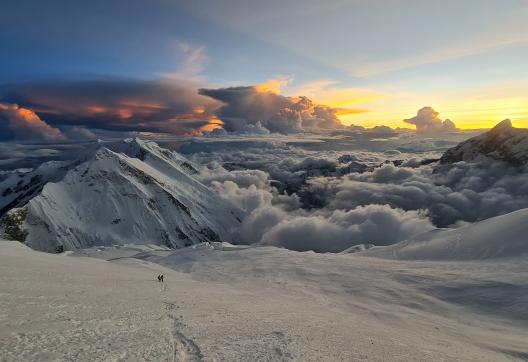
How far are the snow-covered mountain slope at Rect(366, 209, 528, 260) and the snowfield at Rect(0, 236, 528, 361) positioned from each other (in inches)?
225

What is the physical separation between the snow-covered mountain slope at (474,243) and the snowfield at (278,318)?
571cm

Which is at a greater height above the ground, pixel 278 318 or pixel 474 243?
pixel 278 318

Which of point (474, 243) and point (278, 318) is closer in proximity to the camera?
point (278, 318)

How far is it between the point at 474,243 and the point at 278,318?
53724 mm

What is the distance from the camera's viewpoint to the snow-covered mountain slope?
190ft

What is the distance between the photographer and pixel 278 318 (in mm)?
25312

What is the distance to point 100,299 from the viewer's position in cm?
2277

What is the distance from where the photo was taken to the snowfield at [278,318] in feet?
51.0

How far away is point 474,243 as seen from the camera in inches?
2544

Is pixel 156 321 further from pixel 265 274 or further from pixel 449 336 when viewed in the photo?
pixel 265 274

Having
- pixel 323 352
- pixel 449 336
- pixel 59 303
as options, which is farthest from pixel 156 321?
pixel 449 336

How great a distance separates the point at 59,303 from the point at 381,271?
47784 millimetres

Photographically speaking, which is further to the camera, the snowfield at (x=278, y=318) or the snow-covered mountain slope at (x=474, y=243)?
the snow-covered mountain slope at (x=474, y=243)

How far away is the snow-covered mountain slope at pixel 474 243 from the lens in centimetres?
5803
